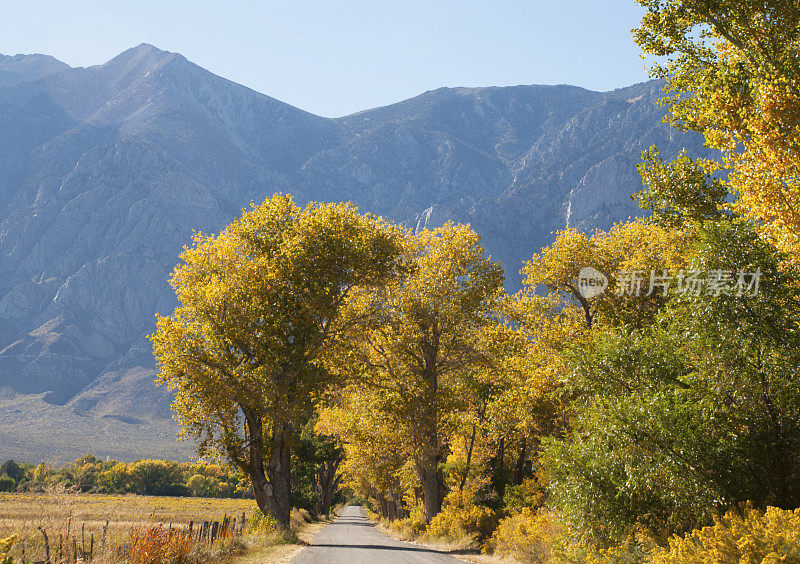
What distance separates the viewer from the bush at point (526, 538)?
2078cm

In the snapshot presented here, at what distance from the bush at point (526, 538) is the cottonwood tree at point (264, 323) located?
9806 millimetres

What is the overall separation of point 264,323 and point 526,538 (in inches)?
538

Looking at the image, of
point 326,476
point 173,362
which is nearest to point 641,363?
point 173,362

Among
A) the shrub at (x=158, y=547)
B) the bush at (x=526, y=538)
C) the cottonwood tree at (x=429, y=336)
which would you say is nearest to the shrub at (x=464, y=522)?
the cottonwood tree at (x=429, y=336)

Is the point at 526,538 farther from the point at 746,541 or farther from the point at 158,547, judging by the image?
the point at 746,541

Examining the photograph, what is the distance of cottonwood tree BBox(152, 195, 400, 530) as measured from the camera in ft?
85.7

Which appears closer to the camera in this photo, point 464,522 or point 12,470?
point 464,522

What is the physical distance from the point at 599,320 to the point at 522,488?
9.77 metres

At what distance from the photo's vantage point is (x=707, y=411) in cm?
1305

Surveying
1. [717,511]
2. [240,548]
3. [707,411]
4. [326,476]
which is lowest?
[326,476]

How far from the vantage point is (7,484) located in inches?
3878

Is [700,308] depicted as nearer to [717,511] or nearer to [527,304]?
[717,511]

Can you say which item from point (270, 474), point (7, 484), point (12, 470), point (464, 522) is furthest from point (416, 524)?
point (12, 470)

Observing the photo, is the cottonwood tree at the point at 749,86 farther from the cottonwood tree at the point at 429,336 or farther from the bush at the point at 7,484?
the bush at the point at 7,484
